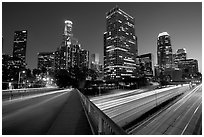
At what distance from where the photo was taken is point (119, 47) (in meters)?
116

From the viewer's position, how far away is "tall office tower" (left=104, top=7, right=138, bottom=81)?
359 feet

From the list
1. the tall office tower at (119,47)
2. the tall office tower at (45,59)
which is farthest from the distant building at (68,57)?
the tall office tower at (119,47)

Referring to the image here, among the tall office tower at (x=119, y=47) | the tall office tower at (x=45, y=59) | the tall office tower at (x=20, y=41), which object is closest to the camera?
the tall office tower at (x=119, y=47)

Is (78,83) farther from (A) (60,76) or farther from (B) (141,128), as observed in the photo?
(B) (141,128)

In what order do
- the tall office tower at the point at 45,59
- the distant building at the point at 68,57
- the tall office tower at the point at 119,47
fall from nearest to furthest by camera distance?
the tall office tower at the point at 119,47 < the distant building at the point at 68,57 < the tall office tower at the point at 45,59

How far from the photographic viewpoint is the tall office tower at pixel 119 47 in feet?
359

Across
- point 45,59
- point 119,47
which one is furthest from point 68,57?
point 119,47

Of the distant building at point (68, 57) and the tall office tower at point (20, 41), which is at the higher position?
the tall office tower at point (20, 41)

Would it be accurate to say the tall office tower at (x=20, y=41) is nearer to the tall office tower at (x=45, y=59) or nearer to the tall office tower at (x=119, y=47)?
the tall office tower at (x=45, y=59)

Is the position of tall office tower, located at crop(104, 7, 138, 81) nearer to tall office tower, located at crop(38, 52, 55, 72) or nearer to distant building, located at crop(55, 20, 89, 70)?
distant building, located at crop(55, 20, 89, 70)

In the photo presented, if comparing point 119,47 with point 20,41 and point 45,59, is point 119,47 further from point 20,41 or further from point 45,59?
point 20,41

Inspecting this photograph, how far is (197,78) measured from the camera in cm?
8906

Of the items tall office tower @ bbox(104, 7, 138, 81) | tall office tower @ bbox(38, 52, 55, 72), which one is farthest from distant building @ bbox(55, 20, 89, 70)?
tall office tower @ bbox(104, 7, 138, 81)

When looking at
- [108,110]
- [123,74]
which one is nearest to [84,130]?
[108,110]
